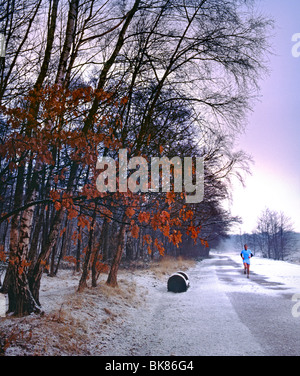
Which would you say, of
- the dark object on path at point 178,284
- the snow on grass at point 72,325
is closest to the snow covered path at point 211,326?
the snow on grass at point 72,325

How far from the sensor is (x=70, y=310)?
21.6ft

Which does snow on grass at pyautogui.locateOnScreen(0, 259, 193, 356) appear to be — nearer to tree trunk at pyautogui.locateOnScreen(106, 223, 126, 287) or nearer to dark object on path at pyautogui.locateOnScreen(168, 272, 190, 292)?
tree trunk at pyautogui.locateOnScreen(106, 223, 126, 287)

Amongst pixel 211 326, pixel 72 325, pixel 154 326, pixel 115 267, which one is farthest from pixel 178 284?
pixel 72 325

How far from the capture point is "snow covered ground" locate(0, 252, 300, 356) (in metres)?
4.91

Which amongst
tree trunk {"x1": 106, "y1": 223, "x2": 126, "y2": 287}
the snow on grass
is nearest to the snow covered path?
the snow on grass

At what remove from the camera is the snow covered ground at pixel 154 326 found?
16.1 feet

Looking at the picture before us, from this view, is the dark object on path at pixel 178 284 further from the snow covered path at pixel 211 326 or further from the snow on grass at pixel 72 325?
the snow on grass at pixel 72 325

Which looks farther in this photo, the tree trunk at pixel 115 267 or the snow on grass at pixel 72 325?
the tree trunk at pixel 115 267

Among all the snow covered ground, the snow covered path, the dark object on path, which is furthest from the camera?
the dark object on path

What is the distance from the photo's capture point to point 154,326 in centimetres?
693

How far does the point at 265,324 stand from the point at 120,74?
710 centimetres

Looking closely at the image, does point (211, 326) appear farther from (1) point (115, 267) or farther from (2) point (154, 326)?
(1) point (115, 267)
